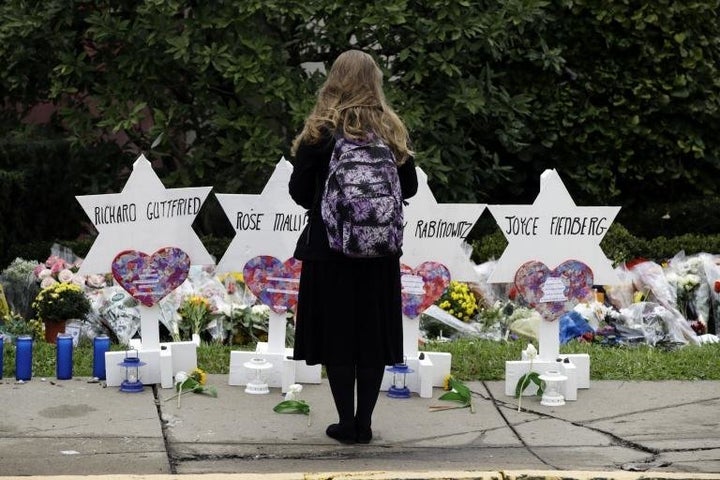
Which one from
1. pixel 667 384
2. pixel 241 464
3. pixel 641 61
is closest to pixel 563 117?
pixel 641 61

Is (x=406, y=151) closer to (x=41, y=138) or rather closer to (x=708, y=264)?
(x=708, y=264)

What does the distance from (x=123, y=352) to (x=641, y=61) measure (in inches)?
215

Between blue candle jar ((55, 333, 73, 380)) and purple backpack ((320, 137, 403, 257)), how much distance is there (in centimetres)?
185

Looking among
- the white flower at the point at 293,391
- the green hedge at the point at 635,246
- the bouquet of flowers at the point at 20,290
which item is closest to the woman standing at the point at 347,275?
the white flower at the point at 293,391

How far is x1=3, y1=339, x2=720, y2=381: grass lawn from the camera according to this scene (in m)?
6.94

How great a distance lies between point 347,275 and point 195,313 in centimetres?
236

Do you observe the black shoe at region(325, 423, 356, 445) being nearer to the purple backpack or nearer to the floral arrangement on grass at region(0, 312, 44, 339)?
the purple backpack

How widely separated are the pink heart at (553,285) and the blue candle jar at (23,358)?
7.97 feet

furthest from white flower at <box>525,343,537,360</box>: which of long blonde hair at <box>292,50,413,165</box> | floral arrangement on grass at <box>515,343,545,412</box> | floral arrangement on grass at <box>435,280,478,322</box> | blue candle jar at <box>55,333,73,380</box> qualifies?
blue candle jar at <box>55,333,73,380</box>

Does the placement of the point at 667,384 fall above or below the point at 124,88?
below

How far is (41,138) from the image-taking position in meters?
10.1

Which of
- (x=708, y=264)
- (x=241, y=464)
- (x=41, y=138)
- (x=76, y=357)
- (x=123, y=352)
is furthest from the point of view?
(x=41, y=138)

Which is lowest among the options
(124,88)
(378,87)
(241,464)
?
(241,464)

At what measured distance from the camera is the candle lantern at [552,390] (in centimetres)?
641
